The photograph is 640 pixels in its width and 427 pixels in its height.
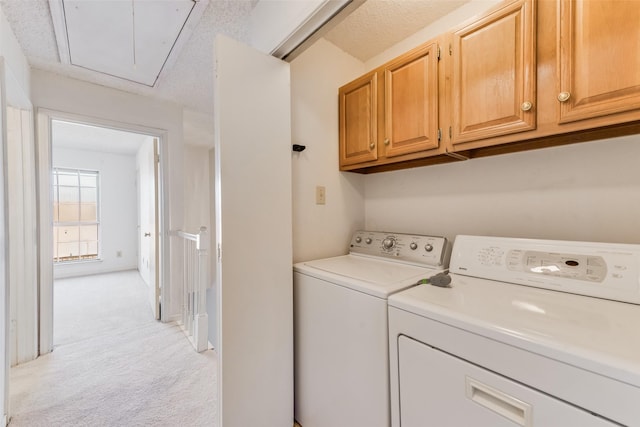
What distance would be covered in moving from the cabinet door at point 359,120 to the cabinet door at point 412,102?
90 mm

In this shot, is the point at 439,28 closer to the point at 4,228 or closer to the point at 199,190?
the point at 4,228

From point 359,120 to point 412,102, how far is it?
0.36 m

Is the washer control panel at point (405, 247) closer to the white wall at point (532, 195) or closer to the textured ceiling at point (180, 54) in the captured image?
the white wall at point (532, 195)

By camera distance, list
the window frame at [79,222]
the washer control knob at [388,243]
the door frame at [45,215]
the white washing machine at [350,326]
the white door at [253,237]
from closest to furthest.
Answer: the white washing machine at [350,326]
the white door at [253,237]
the washer control knob at [388,243]
the door frame at [45,215]
the window frame at [79,222]

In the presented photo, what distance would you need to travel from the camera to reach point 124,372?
195 centimetres

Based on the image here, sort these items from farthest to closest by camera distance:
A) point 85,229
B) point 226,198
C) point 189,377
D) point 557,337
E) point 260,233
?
point 85,229 < point 189,377 < point 260,233 < point 226,198 < point 557,337

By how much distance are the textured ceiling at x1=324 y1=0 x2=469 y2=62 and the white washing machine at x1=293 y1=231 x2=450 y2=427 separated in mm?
1323

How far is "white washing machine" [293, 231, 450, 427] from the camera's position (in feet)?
3.39

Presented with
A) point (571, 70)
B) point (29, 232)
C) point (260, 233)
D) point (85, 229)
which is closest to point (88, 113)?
point (29, 232)

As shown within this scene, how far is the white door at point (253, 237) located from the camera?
119 cm

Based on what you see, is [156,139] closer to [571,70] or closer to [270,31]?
[270,31]

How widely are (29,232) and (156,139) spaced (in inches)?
55.0

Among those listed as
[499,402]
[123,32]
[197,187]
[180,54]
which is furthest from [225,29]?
[197,187]

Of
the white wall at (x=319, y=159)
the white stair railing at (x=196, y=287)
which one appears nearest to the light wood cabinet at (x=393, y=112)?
the white wall at (x=319, y=159)
